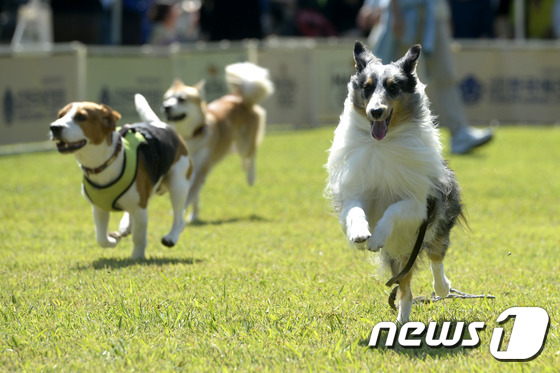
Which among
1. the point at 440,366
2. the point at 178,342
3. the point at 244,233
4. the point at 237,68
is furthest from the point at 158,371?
the point at 237,68

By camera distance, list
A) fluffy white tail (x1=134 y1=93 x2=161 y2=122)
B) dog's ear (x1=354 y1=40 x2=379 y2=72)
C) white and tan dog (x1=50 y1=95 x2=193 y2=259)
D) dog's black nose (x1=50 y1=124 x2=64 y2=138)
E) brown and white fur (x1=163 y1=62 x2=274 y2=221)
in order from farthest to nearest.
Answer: brown and white fur (x1=163 y1=62 x2=274 y2=221) → fluffy white tail (x1=134 y1=93 x2=161 y2=122) → white and tan dog (x1=50 y1=95 x2=193 y2=259) → dog's black nose (x1=50 y1=124 x2=64 y2=138) → dog's ear (x1=354 y1=40 x2=379 y2=72)

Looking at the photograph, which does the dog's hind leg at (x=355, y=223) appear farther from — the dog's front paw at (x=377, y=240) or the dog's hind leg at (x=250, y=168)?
the dog's hind leg at (x=250, y=168)

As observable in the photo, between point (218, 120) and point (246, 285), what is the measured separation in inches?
175

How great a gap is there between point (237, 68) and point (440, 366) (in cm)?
729

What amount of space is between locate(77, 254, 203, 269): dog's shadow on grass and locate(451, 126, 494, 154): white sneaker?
7.61 metres

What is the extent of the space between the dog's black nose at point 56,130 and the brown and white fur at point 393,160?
2214mm

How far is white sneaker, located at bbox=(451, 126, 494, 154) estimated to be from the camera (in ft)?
45.7

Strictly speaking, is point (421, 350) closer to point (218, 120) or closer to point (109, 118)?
point (109, 118)

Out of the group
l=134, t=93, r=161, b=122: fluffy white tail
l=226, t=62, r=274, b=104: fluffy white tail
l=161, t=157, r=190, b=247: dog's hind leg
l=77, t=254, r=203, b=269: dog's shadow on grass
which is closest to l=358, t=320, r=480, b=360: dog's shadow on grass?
l=77, t=254, r=203, b=269: dog's shadow on grass

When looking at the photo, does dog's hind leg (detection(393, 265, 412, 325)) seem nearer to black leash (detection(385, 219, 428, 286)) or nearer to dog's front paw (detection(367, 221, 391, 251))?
black leash (detection(385, 219, 428, 286))

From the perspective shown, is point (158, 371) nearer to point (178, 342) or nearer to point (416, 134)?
point (178, 342)

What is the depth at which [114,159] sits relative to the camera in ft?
22.9

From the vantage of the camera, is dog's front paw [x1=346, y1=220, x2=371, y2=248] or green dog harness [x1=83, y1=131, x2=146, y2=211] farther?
green dog harness [x1=83, y1=131, x2=146, y2=211]

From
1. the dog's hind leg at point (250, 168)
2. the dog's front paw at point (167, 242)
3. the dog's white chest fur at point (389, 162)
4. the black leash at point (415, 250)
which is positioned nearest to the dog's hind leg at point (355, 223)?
the dog's white chest fur at point (389, 162)
